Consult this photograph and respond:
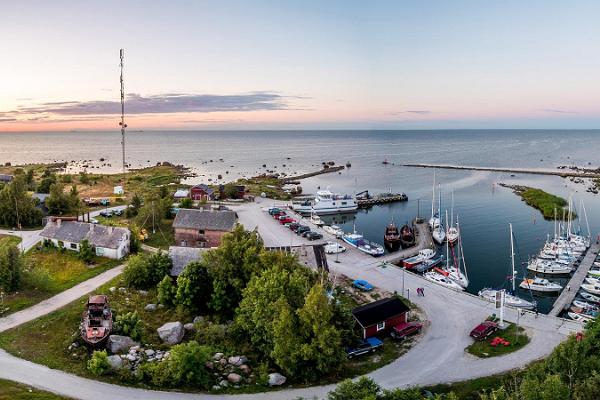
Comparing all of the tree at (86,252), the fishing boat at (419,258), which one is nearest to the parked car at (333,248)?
the fishing boat at (419,258)

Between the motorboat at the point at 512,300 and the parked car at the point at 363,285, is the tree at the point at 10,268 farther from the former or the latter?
the motorboat at the point at 512,300

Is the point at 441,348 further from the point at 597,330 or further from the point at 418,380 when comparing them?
the point at 597,330

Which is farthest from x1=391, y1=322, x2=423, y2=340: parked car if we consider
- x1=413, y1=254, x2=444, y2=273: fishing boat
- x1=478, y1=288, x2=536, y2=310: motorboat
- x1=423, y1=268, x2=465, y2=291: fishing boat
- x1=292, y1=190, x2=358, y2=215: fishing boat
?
x1=292, y1=190, x2=358, y2=215: fishing boat

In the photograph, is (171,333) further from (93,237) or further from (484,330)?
(484,330)

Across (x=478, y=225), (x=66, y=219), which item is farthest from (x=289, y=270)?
(x=478, y=225)

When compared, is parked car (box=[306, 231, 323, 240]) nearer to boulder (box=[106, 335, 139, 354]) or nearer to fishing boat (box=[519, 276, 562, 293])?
fishing boat (box=[519, 276, 562, 293])

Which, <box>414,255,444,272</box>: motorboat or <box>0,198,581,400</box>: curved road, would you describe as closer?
<box>0,198,581,400</box>: curved road
